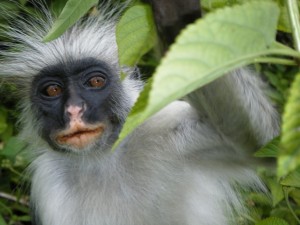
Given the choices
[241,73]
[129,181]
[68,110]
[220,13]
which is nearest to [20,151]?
[129,181]

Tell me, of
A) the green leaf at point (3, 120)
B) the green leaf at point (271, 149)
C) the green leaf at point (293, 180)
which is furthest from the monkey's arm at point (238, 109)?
the green leaf at point (3, 120)

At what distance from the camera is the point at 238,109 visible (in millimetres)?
2820

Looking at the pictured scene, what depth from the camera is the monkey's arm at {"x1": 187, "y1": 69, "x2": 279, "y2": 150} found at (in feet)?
8.91

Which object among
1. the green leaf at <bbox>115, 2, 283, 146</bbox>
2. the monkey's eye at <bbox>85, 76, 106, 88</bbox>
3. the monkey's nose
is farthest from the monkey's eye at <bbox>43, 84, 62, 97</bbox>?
the green leaf at <bbox>115, 2, 283, 146</bbox>

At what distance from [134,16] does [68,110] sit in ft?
3.87

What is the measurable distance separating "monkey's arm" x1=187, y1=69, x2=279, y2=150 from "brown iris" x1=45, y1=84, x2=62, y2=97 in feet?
3.34

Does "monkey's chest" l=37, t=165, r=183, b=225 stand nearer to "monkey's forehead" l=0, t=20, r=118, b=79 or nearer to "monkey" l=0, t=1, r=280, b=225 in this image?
"monkey" l=0, t=1, r=280, b=225

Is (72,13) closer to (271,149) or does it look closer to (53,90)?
(271,149)

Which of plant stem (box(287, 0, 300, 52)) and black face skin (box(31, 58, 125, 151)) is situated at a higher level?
plant stem (box(287, 0, 300, 52))

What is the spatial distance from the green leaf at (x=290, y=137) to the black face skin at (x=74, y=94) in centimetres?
220

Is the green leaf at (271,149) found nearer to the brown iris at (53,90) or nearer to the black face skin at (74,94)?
the black face skin at (74,94)

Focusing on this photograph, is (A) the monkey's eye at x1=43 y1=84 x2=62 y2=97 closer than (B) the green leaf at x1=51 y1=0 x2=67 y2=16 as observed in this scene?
Yes

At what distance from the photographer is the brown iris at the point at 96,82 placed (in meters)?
3.74

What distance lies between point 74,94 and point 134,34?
1396mm
